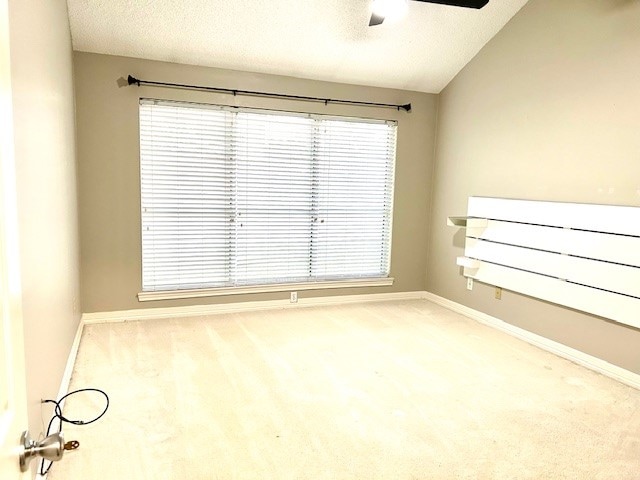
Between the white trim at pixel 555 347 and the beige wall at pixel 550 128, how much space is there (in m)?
0.05

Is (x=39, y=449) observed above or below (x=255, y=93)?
below

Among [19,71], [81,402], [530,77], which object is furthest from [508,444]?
[530,77]

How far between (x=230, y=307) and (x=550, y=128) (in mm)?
3238

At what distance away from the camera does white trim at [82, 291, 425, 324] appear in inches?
159

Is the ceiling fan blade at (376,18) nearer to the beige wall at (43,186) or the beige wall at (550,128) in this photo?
the beige wall at (550,128)

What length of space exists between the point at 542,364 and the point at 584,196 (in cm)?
128

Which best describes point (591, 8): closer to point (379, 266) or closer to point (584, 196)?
point (584, 196)

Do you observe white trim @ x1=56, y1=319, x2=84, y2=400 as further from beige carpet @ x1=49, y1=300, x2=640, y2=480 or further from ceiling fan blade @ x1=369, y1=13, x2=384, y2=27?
ceiling fan blade @ x1=369, y1=13, x2=384, y2=27

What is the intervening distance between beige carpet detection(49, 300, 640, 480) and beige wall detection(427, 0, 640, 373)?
1.21 feet

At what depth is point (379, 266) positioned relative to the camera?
5051mm

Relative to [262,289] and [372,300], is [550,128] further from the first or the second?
[262,289]

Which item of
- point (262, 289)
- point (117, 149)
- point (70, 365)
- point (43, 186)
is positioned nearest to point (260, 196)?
point (262, 289)

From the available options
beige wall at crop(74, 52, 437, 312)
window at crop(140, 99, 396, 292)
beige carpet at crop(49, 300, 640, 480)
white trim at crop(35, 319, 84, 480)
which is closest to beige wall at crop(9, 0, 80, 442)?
white trim at crop(35, 319, 84, 480)

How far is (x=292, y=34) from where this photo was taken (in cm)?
388
